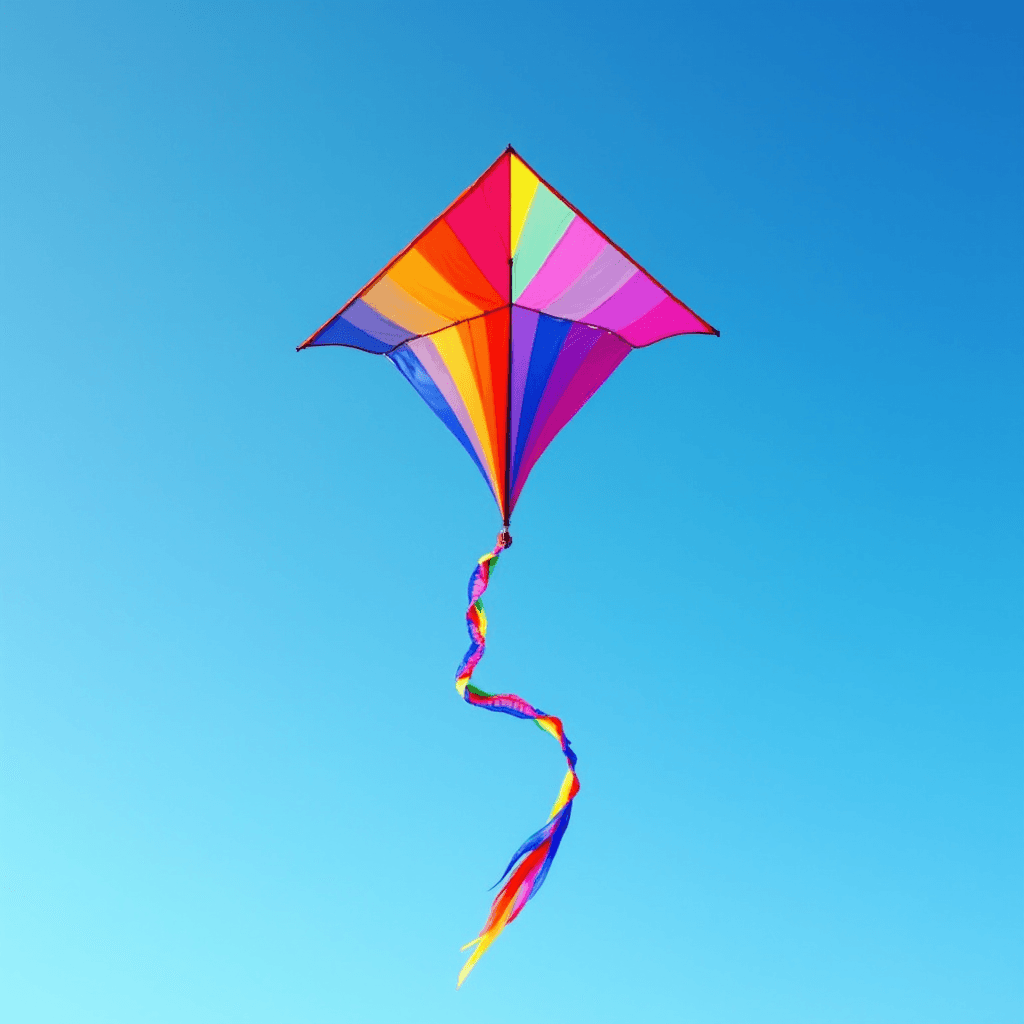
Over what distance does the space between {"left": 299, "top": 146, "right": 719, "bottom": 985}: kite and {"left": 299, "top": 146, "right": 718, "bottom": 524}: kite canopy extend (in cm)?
1

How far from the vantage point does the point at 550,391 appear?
8.62 m

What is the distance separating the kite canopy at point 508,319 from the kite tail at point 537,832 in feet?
2.79

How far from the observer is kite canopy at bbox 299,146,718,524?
7836 mm

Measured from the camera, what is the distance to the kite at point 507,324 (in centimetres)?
762

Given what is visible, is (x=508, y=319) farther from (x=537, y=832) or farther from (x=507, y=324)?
(x=537, y=832)

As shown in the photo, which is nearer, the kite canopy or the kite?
the kite

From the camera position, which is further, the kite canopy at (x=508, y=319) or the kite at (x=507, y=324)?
the kite canopy at (x=508, y=319)

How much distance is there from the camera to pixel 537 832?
7109mm

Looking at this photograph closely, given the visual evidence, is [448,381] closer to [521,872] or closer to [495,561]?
[495,561]

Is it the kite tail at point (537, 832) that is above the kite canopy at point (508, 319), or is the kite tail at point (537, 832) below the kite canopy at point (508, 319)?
below

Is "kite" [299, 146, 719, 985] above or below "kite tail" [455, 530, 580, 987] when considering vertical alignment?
above

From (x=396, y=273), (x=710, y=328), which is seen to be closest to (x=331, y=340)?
(x=396, y=273)

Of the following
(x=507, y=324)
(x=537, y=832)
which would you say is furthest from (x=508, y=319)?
(x=537, y=832)

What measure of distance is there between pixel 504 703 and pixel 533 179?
3.84 metres
